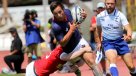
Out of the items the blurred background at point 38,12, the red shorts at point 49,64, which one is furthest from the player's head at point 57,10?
the blurred background at point 38,12

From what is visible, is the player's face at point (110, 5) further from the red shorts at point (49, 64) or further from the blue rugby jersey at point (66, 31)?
the red shorts at point (49, 64)

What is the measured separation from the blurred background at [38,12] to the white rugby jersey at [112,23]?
7488 millimetres

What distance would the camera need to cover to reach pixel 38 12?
32.6m

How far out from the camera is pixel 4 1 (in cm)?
3338

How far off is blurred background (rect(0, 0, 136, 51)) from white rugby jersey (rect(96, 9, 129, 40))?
24.6 ft

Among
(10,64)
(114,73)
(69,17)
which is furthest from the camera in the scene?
(10,64)

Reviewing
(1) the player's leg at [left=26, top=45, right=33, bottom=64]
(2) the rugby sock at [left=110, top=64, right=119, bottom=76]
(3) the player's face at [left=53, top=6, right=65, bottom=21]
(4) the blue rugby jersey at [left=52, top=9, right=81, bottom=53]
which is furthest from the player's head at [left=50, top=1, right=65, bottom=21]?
(1) the player's leg at [left=26, top=45, right=33, bottom=64]

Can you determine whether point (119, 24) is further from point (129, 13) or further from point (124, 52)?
point (129, 13)

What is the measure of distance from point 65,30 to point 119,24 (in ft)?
4.89

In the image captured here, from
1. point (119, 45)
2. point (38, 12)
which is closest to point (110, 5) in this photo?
point (119, 45)

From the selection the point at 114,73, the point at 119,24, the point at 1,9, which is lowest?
the point at 1,9

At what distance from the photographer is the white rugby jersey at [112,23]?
37.0ft

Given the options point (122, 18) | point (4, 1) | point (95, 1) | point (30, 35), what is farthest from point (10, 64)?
point (4, 1)

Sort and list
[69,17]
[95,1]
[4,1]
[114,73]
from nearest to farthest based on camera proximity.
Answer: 1. [69,17]
2. [114,73]
3. [95,1]
4. [4,1]
